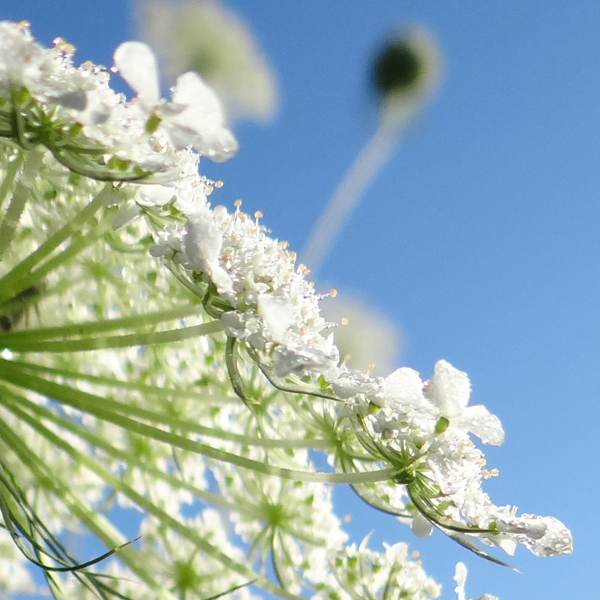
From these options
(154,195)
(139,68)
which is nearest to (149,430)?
(154,195)

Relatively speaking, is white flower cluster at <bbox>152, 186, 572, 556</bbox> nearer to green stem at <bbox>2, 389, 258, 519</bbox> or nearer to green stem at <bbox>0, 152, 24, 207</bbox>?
green stem at <bbox>0, 152, 24, 207</bbox>

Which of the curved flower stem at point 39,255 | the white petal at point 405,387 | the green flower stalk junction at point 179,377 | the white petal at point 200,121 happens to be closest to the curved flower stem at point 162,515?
the green flower stalk junction at point 179,377

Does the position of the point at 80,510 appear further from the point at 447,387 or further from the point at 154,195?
the point at 447,387

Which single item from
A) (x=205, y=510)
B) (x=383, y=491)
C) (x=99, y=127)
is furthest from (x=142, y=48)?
(x=205, y=510)

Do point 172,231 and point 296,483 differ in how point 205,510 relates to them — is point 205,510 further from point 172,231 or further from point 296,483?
point 172,231

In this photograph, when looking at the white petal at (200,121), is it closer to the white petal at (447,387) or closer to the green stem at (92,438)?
the white petal at (447,387)

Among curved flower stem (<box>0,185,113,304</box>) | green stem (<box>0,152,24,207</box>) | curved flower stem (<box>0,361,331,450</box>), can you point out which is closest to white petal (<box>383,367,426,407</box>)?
curved flower stem (<box>0,361,331,450</box>)
